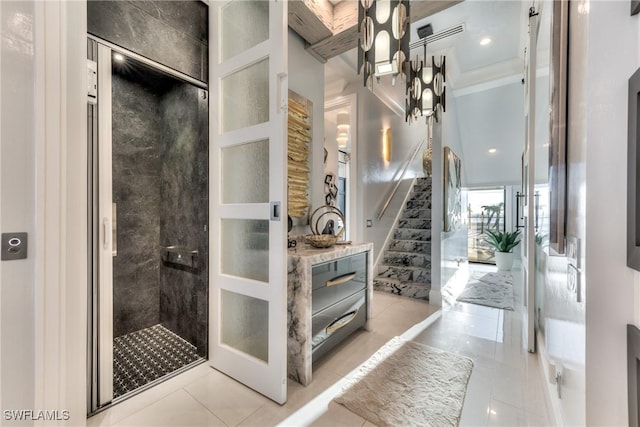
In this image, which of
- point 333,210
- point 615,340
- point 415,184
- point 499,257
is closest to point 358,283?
point 333,210

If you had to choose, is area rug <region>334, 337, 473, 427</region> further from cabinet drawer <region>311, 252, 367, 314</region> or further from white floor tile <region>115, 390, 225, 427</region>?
white floor tile <region>115, 390, 225, 427</region>

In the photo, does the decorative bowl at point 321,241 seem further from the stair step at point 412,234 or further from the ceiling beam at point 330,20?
the stair step at point 412,234

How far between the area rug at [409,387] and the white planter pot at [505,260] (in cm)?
417

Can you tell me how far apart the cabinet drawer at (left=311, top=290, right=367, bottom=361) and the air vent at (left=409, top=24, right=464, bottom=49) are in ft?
10.4

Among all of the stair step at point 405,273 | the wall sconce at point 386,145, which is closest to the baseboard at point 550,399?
the stair step at point 405,273

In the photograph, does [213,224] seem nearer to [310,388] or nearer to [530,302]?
[310,388]

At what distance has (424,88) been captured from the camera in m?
2.54

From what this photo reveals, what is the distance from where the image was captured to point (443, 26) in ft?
9.94

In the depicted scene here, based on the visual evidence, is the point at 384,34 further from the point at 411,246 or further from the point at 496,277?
the point at 496,277

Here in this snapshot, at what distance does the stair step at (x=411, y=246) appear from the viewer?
13.0 ft

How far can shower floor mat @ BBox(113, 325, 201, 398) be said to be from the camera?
1728 millimetres

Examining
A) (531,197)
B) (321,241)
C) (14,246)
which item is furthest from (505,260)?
(14,246)

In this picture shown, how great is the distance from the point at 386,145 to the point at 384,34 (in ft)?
10.1

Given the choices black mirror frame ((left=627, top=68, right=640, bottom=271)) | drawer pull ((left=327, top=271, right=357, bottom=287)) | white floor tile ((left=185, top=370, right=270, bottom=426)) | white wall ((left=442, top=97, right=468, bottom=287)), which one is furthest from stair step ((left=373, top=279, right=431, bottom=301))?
black mirror frame ((left=627, top=68, right=640, bottom=271))
